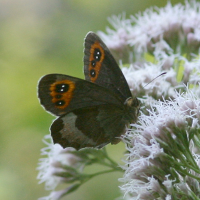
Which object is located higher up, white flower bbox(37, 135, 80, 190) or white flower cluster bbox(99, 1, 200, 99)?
white flower cluster bbox(99, 1, 200, 99)

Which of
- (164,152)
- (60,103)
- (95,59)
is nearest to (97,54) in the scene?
(95,59)

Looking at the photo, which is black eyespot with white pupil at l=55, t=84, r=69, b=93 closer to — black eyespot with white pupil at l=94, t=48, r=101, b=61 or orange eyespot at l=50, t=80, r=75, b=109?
orange eyespot at l=50, t=80, r=75, b=109

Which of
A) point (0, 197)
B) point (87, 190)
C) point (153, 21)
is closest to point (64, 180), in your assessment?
point (0, 197)

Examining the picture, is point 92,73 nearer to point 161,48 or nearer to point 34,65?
point 161,48

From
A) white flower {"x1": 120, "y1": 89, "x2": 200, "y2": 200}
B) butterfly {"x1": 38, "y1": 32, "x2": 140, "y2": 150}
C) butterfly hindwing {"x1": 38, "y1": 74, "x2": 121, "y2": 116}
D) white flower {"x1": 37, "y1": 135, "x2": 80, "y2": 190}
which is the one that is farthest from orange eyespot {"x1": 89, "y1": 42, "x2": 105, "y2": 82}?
white flower {"x1": 37, "y1": 135, "x2": 80, "y2": 190}

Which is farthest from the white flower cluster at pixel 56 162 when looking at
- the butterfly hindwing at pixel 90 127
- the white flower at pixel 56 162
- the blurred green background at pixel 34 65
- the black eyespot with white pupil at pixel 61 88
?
the blurred green background at pixel 34 65

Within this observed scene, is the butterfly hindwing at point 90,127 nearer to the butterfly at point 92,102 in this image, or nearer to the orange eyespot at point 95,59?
the butterfly at point 92,102

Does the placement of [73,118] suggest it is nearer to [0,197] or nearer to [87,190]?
[0,197]
